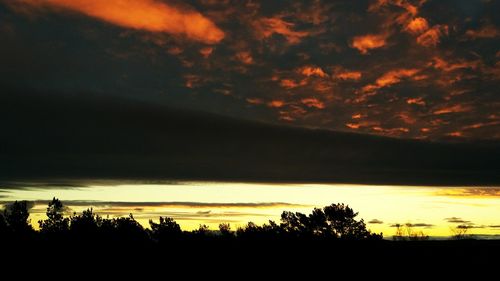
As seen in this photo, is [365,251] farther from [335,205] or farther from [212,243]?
[335,205]

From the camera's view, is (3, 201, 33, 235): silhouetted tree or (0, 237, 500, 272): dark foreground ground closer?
(0, 237, 500, 272): dark foreground ground

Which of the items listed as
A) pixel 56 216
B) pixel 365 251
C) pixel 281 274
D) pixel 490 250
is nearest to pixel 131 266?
pixel 281 274

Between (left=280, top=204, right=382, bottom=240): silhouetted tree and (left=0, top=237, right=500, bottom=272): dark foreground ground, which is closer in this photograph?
(left=0, top=237, right=500, bottom=272): dark foreground ground

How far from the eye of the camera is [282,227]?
85.6 metres

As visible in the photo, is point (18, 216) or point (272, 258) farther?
point (18, 216)

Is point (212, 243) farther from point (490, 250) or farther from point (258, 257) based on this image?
point (490, 250)

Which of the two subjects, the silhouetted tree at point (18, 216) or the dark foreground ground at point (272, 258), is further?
the silhouetted tree at point (18, 216)

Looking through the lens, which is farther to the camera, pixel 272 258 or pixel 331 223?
pixel 331 223

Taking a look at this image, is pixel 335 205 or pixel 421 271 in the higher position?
pixel 335 205

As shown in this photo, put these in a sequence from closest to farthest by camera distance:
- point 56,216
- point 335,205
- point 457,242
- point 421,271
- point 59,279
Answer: point 421,271 → point 59,279 → point 457,242 → point 335,205 → point 56,216

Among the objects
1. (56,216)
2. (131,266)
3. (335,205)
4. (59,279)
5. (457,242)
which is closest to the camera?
(59,279)

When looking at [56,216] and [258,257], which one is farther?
[56,216]

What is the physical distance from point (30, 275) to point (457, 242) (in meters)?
28.0

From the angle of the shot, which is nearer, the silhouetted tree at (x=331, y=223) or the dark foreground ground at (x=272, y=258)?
the dark foreground ground at (x=272, y=258)
